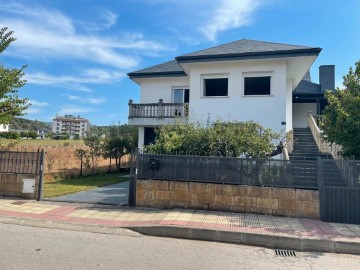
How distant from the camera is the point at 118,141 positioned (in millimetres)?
20766

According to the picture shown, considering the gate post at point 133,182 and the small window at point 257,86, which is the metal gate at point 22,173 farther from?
the small window at point 257,86

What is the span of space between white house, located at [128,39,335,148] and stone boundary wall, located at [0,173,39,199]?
710 cm

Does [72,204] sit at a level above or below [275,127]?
below

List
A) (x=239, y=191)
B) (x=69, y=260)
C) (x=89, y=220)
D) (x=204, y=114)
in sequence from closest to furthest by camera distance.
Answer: (x=69, y=260), (x=89, y=220), (x=239, y=191), (x=204, y=114)

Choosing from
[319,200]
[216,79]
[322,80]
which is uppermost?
[322,80]

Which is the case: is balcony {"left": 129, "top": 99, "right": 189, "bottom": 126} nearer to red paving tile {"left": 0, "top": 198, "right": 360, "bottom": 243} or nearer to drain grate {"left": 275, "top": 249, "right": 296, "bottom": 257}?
red paving tile {"left": 0, "top": 198, "right": 360, "bottom": 243}

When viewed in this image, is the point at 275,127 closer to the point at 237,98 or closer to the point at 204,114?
the point at 237,98

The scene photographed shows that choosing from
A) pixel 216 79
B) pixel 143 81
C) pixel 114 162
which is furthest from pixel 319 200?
pixel 114 162

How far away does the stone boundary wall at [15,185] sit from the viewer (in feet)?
30.9

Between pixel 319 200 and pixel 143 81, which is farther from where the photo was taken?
pixel 143 81

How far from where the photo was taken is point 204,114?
14.4m

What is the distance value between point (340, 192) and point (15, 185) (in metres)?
10.3

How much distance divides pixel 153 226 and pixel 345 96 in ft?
23.6

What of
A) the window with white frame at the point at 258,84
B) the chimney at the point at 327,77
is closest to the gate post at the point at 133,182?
the window with white frame at the point at 258,84
